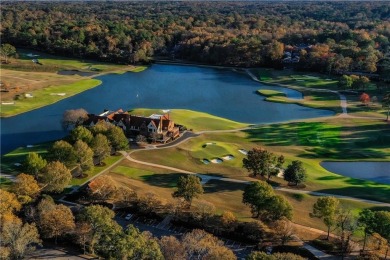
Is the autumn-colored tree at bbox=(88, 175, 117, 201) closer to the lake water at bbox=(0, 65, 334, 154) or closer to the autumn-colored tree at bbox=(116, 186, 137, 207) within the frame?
the autumn-colored tree at bbox=(116, 186, 137, 207)

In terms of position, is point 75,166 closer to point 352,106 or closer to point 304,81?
point 352,106

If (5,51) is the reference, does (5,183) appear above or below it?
below

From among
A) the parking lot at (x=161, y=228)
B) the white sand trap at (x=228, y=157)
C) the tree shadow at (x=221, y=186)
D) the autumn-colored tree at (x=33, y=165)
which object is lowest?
the parking lot at (x=161, y=228)

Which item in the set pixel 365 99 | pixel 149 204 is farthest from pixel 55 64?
pixel 149 204

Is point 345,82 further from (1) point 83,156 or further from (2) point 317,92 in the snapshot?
(1) point 83,156

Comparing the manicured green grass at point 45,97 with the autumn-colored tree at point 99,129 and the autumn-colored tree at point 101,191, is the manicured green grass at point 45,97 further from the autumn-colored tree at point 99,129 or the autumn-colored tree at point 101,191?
the autumn-colored tree at point 101,191

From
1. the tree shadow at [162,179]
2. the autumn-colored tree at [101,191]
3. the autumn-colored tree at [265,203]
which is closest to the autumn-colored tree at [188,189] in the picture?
the autumn-colored tree at [265,203]
